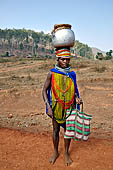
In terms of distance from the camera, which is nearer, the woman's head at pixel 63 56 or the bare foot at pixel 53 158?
the woman's head at pixel 63 56

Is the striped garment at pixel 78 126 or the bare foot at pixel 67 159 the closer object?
the striped garment at pixel 78 126

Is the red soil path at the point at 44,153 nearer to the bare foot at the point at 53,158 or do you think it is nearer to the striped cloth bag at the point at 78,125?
the bare foot at the point at 53,158

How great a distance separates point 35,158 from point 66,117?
0.90m

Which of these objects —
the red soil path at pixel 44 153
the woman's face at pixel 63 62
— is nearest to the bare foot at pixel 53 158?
the red soil path at pixel 44 153

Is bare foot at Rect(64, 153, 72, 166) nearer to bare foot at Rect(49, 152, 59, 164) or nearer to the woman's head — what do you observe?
bare foot at Rect(49, 152, 59, 164)

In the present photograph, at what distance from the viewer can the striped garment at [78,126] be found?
95.1 inches

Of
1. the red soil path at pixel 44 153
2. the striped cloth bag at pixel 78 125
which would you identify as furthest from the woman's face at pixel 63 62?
the red soil path at pixel 44 153

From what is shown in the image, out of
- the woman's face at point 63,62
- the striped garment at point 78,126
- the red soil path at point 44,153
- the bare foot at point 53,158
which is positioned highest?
the woman's face at point 63,62

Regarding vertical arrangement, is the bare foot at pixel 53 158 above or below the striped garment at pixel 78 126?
below

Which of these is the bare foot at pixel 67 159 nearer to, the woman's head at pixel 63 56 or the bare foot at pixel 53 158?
the bare foot at pixel 53 158

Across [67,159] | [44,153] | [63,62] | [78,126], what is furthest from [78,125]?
[44,153]

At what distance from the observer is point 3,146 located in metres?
3.31

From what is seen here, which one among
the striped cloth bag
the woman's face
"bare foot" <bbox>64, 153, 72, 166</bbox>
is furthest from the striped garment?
the woman's face

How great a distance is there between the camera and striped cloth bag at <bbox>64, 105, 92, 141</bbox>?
2.42 m
